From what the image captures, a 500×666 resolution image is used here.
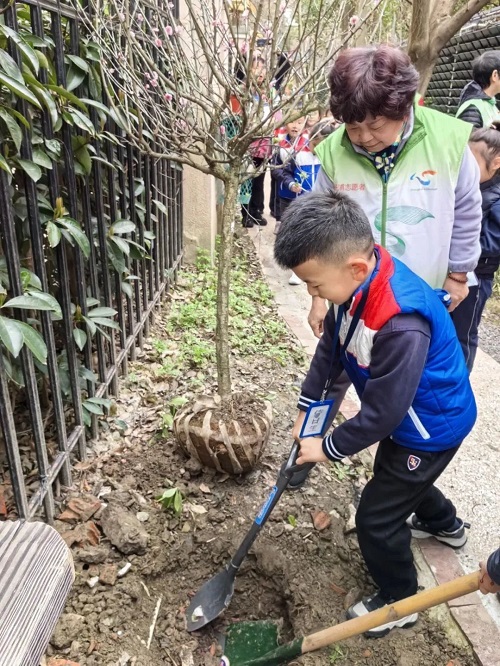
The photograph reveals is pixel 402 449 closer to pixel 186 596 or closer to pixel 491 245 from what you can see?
pixel 186 596

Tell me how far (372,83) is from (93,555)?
6.63 feet

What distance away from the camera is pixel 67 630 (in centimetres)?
191

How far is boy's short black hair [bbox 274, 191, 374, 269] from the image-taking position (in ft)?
5.27

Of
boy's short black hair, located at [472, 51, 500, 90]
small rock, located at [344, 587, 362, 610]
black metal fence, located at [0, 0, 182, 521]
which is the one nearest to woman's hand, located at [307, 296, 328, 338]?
black metal fence, located at [0, 0, 182, 521]

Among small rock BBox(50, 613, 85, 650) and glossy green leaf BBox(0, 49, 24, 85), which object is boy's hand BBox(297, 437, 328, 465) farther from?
glossy green leaf BBox(0, 49, 24, 85)

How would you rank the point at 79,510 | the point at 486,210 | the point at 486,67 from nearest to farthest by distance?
the point at 79,510, the point at 486,210, the point at 486,67

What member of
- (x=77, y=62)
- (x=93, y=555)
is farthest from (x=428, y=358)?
(x=77, y=62)

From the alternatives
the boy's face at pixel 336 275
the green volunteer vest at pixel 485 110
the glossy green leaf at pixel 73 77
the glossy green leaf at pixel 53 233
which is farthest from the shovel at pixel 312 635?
the green volunteer vest at pixel 485 110

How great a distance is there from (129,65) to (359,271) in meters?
1.84

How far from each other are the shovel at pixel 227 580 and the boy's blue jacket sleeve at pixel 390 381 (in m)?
→ 0.31

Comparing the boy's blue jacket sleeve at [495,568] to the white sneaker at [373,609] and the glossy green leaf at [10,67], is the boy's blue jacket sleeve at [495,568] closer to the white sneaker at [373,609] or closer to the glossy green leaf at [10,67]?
the white sneaker at [373,609]

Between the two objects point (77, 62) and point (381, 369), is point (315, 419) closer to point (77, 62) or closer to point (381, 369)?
point (381, 369)

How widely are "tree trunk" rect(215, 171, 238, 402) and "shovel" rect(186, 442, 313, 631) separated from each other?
0.72m

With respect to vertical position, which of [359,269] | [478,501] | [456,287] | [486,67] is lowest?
[478,501]
